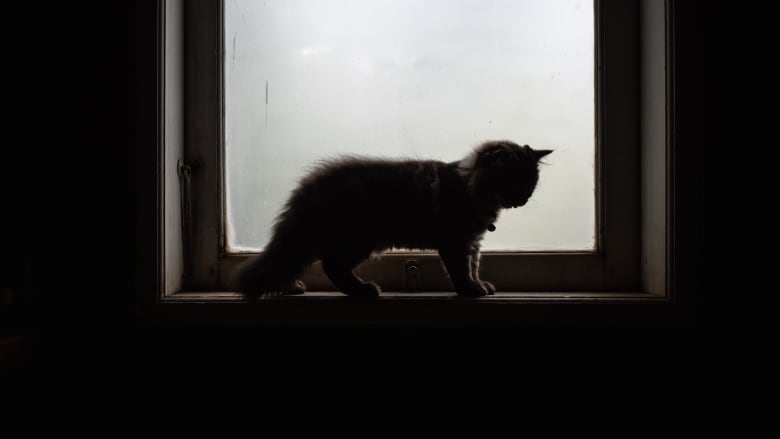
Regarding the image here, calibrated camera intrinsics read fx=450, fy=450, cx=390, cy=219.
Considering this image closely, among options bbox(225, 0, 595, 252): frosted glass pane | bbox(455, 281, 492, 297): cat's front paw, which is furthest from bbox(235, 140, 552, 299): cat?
bbox(225, 0, 595, 252): frosted glass pane

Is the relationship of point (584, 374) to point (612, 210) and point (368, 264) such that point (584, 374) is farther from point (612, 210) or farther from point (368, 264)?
point (368, 264)

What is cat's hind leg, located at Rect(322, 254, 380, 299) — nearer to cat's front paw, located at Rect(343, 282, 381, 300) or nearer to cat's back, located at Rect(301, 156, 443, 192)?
cat's front paw, located at Rect(343, 282, 381, 300)

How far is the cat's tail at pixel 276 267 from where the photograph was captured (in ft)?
3.22

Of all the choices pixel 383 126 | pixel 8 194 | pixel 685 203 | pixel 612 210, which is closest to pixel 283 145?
pixel 383 126

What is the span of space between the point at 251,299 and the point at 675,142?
974mm

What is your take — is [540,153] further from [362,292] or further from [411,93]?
[362,292]

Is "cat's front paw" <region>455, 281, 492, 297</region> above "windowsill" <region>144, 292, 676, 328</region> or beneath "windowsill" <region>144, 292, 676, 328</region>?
above

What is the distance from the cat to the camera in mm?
988

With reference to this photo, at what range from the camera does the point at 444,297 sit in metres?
1.01

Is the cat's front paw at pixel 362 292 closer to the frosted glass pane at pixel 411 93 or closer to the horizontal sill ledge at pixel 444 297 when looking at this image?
the horizontal sill ledge at pixel 444 297

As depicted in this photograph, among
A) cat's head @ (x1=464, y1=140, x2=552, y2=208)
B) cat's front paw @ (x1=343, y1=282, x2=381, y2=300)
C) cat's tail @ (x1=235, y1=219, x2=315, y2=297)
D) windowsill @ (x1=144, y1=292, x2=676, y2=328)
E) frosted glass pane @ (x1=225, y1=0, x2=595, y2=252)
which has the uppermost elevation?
frosted glass pane @ (x1=225, y1=0, x2=595, y2=252)

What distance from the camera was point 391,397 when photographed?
3.26 ft

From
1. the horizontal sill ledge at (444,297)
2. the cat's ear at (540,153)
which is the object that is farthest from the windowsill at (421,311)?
the cat's ear at (540,153)

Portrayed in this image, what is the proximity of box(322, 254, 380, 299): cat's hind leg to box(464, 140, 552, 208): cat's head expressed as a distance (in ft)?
1.04
